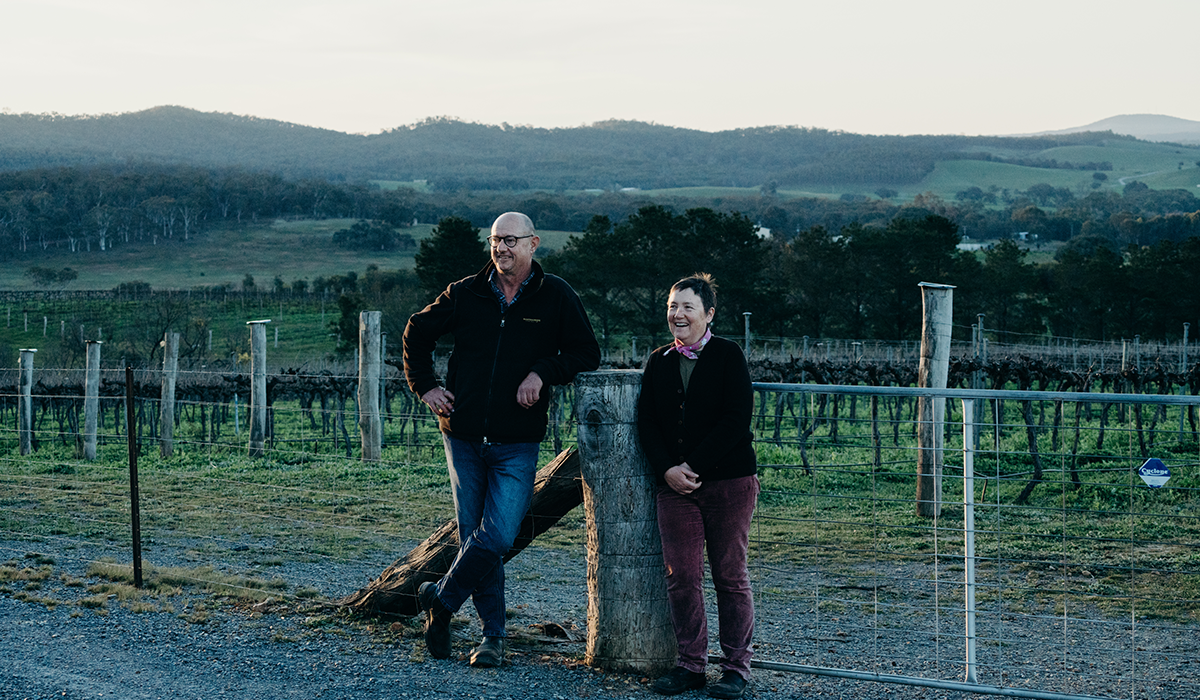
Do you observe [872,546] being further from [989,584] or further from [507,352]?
[507,352]

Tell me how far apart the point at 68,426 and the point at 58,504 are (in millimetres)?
16021

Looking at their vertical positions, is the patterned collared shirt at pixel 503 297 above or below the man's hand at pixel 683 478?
above

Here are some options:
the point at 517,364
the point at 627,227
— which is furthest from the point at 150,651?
the point at 627,227

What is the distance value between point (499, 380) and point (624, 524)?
808 mm

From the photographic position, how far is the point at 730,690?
403 centimetres

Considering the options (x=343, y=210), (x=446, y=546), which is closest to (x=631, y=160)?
(x=343, y=210)

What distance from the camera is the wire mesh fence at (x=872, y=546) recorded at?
468cm

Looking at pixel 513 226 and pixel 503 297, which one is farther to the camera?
pixel 503 297

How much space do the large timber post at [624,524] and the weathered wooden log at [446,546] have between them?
449mm

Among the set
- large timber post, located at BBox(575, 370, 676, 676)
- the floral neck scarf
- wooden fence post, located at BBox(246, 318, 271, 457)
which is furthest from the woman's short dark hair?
wooden fence post, located at BBox(246, 318, 271, 457)

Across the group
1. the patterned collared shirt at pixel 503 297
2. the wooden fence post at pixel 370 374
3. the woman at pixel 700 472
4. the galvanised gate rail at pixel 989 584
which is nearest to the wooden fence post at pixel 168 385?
the wooden fence post at pixel 370 374

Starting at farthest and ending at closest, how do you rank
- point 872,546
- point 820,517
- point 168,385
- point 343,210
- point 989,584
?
1. point 343,210
2. point 168,385
3. point 820,517
4. point 872,546
5. point 989,584

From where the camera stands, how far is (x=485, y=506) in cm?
432

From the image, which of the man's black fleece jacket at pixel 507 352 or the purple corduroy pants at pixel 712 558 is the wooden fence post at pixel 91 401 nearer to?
the man's black fleece jacket at pixel 507 352
